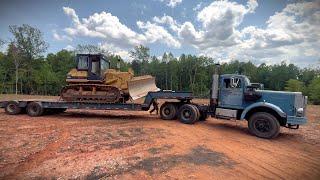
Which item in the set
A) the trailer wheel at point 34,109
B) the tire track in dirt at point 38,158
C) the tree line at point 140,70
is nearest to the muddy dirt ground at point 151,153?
the tire track in dirt at point 38,158

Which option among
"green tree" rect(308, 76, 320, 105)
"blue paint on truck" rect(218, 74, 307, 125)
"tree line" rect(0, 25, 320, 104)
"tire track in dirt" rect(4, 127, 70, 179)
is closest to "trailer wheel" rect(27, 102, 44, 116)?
"tire track in dirt" rect(4, 127, 70, 179)

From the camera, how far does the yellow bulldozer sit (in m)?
15.3

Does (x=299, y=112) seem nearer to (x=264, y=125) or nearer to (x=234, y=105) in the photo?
Answer: (x=264, y=125)

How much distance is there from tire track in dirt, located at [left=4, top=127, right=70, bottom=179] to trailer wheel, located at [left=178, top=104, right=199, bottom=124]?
5.61m

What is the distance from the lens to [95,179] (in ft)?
20.8

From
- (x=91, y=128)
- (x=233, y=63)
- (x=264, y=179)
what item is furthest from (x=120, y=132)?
(x=233, y=63)

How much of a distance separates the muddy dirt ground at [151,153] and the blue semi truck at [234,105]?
68 cm

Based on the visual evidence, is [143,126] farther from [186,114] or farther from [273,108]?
[273,108]

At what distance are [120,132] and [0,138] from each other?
161 inches

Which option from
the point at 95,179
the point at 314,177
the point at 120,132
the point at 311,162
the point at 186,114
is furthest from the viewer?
the point at 186,114

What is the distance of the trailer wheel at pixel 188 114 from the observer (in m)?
13.3

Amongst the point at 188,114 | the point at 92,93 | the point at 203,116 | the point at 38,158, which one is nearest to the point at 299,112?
the point at 203,116

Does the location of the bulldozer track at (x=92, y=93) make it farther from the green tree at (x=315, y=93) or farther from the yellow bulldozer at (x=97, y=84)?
the green tree at (x=315, y=93)

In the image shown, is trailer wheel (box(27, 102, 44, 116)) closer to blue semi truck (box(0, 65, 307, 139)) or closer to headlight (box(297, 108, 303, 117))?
blue semi truck (box(0, 65, 307, 139))
